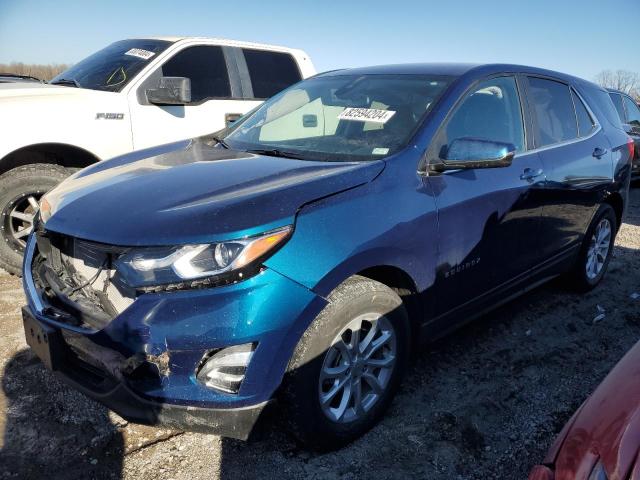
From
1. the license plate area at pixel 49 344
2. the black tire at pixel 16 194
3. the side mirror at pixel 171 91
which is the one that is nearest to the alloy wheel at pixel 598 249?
the side mirror at pixel 171 91

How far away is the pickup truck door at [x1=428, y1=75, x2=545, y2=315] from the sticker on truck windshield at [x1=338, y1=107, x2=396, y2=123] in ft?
1.07

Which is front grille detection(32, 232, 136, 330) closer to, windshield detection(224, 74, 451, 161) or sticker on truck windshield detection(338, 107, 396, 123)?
windshield detection(224, 74, 451, 161)

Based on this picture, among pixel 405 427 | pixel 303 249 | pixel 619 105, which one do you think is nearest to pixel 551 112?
pixel 405 427

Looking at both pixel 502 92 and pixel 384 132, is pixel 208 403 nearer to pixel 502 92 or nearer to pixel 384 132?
A: pixel 384 132

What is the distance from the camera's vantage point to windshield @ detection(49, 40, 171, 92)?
4.59 metres

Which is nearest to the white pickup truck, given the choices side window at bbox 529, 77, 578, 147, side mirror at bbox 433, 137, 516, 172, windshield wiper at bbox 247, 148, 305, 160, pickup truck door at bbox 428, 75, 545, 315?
windshield wiper at bbox 247, 148, 305, 160

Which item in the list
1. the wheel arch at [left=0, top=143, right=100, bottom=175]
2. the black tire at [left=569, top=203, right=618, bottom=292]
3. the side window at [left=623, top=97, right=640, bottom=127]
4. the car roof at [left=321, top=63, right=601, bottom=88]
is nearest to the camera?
the car roof at [left=321, top=63, right=601, bottom=88]

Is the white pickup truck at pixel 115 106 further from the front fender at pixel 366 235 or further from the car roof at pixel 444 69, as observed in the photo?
the front fender at pixel 366 235

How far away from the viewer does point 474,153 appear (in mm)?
2645

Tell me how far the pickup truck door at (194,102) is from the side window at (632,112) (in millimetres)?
7759

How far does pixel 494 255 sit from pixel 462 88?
0.96 meters

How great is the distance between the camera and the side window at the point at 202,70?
4867 mm

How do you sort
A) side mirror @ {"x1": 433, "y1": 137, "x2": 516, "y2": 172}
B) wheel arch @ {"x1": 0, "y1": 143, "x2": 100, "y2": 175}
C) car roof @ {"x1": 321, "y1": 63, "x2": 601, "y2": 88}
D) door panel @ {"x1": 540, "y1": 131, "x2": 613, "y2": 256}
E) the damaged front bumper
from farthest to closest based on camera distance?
wheel arch @ {"x1": 0, "y1": 143, "x2": 100, "y2": 175}
door panel @ {"x1": 540, "y1": 131, "x2": 613, "y2": 256}
car roof @ {"x1": 321, "y1": 63, "x2": 601, "y2": 88}
side mirror @ {"x1": 433, "y1": 137, "x2": 516, "y2": 172}
the damaged front bumper

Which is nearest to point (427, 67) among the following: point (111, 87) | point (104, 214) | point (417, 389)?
point (417, 389)
